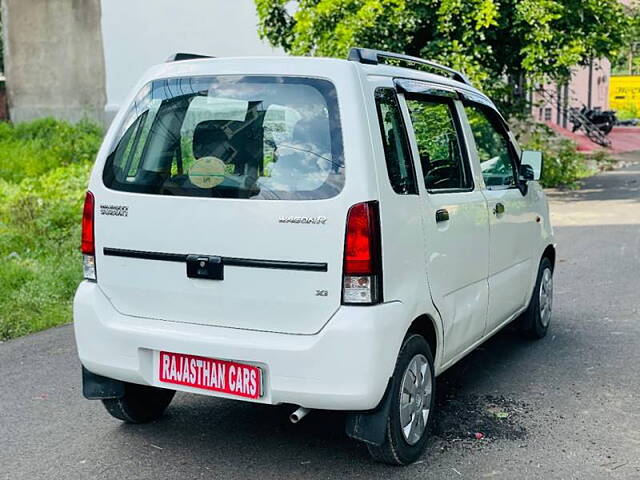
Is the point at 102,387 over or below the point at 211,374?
below

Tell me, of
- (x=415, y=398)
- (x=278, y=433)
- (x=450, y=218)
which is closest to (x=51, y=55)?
(x=278, y=433)

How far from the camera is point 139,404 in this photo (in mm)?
4508

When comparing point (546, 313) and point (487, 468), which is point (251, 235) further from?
point (546, 313)

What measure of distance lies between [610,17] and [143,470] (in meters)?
13.9

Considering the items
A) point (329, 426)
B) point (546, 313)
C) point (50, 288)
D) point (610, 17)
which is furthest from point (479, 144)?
point (610, 17)

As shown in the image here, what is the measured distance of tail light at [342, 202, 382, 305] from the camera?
11.6 ft

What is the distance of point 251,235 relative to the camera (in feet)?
12.0

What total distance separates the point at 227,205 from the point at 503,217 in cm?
213

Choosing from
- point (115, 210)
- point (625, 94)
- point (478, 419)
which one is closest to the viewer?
point (115, 210)

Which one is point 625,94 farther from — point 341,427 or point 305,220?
point 305,220

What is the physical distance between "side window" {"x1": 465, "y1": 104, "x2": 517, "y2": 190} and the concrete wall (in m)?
13.0

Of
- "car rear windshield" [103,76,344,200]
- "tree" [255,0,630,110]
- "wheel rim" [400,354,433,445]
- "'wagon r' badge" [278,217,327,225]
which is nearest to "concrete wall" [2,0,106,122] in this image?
"tree" [255,0,630,110]

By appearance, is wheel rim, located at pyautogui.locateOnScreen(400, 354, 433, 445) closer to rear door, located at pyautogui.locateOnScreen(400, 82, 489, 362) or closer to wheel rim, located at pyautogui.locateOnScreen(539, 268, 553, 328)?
rear door, located at pyautogui.locateOnScreen(400, 82, 489, 362)

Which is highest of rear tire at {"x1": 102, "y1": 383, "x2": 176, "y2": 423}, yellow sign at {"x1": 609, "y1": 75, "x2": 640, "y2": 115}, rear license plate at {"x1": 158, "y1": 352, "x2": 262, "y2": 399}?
yellow sign at {"x1": 609, "y1": 75, "x2": 640, "y2": 115}
